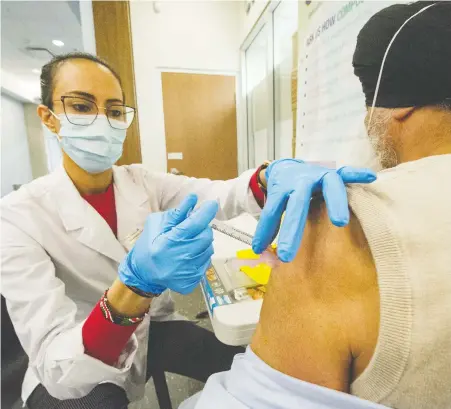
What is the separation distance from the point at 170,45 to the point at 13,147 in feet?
16.4

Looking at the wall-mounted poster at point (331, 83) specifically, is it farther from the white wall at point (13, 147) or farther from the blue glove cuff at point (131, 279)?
the white wall at point (13, 147)

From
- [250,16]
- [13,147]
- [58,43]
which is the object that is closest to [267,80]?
[250,16]

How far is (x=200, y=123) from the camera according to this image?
3443mm

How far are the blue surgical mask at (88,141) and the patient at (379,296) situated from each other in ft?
2.93

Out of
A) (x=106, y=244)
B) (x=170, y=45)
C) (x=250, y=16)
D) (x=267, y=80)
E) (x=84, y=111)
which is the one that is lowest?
(x=106, y=244)

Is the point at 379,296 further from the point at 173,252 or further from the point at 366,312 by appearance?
the point at 173,252

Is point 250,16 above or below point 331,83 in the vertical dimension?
above

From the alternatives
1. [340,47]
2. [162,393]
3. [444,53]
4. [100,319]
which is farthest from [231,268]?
[340,47]

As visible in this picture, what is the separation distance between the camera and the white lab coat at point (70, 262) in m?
0.69

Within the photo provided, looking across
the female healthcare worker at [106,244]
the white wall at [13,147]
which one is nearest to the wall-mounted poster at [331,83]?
the female healthcare worker at [106,244]

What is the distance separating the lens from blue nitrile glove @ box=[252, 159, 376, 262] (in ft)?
1.36

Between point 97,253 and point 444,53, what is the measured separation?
1.15 meters

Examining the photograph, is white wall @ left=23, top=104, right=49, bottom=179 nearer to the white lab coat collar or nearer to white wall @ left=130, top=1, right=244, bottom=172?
white wall @ left=130, top=1, right=244, bottom=172

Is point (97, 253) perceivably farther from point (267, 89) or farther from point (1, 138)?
point (1, 138)
